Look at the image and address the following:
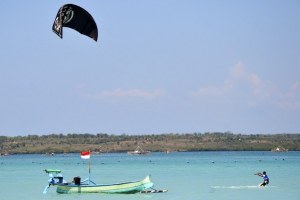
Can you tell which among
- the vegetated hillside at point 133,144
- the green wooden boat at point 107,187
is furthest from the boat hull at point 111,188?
the vegetated hillside at point 133,144

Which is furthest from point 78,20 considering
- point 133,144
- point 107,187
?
point 133,144

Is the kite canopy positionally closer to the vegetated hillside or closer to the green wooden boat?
the green wooden boat

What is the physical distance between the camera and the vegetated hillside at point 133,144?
520ft

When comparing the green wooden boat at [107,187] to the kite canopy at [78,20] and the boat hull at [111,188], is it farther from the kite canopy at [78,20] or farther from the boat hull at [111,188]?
the kite canopy at [78,20]

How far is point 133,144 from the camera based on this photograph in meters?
166

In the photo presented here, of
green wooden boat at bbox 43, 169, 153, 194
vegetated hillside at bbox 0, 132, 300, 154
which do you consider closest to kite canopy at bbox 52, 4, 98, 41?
green wooden boat at bbox 43, 169, 153, 194

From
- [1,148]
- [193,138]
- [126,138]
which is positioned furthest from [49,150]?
[193,138]

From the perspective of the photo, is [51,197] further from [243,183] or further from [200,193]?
Answer: [243,183]

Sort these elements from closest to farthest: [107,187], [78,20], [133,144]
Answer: [78,20], [107,187], [133,144]

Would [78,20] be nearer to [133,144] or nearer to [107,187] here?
[107,187]

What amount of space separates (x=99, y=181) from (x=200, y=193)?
1542cm

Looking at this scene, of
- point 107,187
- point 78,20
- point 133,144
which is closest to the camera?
point 78,20

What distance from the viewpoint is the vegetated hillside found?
158m

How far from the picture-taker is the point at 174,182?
46906 millimetres
